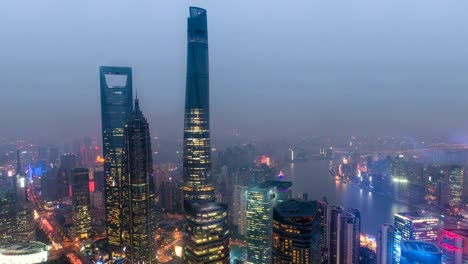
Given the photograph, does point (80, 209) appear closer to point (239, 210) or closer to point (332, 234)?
point (239, 210)

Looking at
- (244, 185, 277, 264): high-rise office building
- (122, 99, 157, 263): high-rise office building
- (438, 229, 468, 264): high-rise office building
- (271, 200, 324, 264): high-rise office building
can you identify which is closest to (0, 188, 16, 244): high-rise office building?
(122, 99, 157, 263): high-rise office building

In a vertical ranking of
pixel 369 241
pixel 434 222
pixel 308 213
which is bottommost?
pixel 369 241

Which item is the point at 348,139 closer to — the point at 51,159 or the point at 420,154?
the point at 420,154

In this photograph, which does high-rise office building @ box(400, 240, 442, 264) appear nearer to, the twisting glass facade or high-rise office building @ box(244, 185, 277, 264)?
high-rise office building @ box(244, 185, 277, 264)

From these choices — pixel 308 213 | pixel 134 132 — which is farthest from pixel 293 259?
pixel 134 132

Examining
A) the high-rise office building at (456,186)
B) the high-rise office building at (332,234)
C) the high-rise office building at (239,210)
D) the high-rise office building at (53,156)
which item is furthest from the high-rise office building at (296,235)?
the high-rise office building at (53,156)

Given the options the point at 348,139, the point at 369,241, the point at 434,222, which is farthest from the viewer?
the point at 348,139

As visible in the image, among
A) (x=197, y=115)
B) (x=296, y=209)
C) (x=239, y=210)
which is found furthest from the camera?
(x=239, y=210)

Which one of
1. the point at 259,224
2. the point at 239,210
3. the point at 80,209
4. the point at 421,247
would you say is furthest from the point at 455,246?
the point at 80,209
